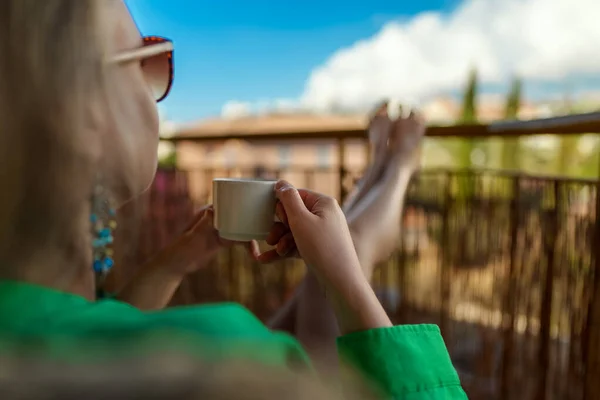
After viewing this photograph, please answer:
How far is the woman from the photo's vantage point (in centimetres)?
40

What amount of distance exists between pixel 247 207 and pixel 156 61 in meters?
0.21

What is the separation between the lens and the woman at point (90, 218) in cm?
40

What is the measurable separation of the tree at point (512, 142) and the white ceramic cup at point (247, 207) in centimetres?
756

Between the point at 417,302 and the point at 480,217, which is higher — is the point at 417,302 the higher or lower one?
the lower one

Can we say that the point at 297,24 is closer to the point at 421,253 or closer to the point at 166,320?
the point at 421,253

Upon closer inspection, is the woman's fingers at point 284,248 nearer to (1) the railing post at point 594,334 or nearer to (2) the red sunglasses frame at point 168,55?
(2) the red sunglasses frame at point 168,55

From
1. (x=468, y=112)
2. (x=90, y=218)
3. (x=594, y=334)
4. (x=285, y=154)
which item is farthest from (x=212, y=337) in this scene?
(x=468, y=112)

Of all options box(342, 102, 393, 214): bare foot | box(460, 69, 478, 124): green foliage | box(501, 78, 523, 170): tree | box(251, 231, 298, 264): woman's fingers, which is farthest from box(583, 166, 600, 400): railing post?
box(460, 69, 478, 124): green foliage

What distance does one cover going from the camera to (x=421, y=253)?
1847 mm

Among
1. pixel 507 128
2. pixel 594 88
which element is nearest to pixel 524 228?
pixel 507 128

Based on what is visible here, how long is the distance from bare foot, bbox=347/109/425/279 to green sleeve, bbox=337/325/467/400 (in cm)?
26

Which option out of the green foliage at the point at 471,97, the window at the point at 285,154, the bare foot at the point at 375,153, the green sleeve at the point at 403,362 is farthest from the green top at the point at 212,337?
the green foliage at the point at 471,97

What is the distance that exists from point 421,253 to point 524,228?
17.9 inches

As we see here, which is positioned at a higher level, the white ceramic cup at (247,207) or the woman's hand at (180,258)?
the white ceramic cup at (247,207)
